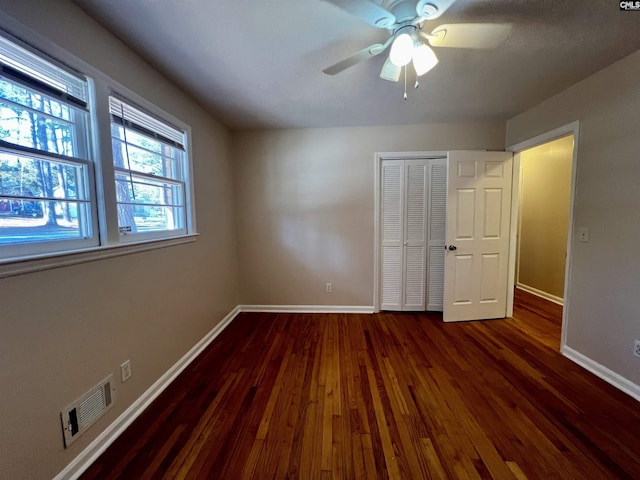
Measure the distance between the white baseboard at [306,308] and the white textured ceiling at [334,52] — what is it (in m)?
2.29

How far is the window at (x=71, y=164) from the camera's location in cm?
101

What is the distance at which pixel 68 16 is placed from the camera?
1.20 metres

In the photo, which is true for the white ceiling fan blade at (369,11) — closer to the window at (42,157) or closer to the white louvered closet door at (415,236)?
the window at (42,157)

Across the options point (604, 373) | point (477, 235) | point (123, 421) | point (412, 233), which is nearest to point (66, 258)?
point (123, 421)

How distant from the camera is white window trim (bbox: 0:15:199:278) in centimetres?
101

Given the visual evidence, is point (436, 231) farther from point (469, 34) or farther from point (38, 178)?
point (38, 178)

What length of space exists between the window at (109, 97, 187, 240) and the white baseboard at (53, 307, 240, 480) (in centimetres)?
108

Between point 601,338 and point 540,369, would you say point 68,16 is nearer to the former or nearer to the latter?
point 540,369

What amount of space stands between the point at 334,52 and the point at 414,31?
0.54 m

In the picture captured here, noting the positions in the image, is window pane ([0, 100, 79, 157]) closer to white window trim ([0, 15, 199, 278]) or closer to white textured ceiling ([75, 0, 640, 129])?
white window trim ([0, 15, 199, 278])

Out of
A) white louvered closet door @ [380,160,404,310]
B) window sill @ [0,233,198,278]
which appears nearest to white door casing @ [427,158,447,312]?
white louvered closet door @ [380,160,404,310]

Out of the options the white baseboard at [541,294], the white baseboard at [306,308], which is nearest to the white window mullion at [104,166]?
the white baseboard at [306,308]

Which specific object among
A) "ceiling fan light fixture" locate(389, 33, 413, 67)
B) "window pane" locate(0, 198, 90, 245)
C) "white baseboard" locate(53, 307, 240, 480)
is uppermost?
"ceiling fan light fixture" locate(389, 33, 413, 67)

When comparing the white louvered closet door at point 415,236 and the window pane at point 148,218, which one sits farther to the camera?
the white louvered closet door at point 415,236
